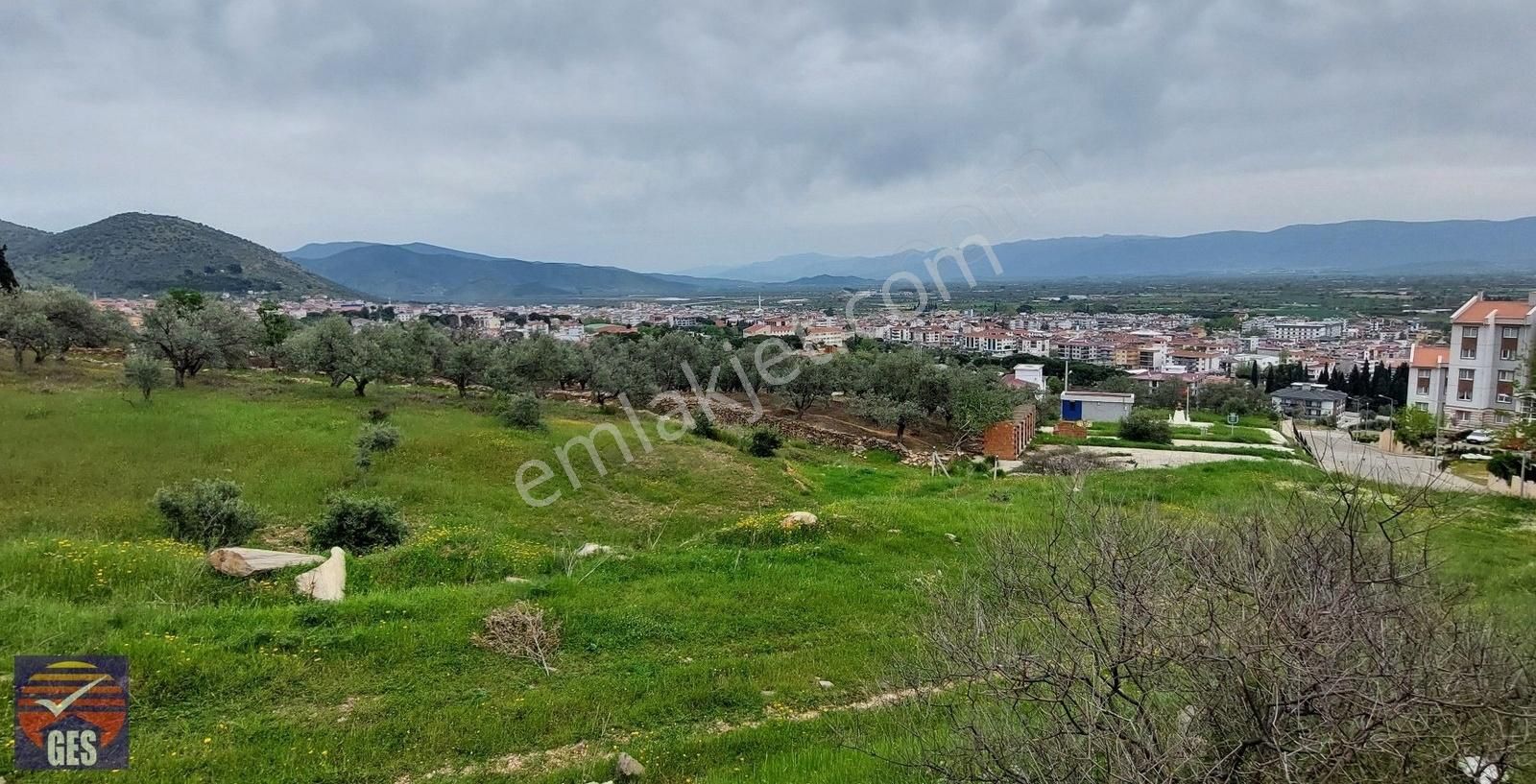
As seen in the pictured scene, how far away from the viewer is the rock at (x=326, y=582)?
797 centimetres

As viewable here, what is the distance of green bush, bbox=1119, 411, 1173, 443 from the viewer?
35.5 m

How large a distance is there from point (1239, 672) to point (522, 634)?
19.5 ft

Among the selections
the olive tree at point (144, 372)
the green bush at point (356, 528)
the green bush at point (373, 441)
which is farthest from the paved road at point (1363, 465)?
the olive tree at point (144, 372)

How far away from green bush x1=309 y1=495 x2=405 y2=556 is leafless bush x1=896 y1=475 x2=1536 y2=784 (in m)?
9.13

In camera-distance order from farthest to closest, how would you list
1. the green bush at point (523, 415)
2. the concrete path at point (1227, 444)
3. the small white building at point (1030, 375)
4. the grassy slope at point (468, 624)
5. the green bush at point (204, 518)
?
the small white building at point (1030, 375), the concrete path at point (1227, 444), the green bush at point (523, 415), the green bush at point (204, 518), the grassy slope at point (468, 624)

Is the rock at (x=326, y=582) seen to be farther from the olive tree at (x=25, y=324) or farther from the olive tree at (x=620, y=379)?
the olive tree at (x=25, y=324)

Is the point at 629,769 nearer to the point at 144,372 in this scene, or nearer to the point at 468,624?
the point at 468,624

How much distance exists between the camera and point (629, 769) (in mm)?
4953

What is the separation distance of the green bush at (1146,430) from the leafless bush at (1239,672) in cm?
3440

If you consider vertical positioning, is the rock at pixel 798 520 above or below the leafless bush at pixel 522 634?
below

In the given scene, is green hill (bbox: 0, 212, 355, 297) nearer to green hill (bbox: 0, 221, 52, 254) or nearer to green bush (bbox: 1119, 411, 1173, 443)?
green hill (bbox: 0, 221, 52, 254)

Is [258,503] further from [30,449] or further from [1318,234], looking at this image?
[1318,234]

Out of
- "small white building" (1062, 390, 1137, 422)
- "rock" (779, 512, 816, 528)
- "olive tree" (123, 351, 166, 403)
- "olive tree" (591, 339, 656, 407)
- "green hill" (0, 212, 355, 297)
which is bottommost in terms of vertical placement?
"small white building" (1062, 390, 1137, 422)

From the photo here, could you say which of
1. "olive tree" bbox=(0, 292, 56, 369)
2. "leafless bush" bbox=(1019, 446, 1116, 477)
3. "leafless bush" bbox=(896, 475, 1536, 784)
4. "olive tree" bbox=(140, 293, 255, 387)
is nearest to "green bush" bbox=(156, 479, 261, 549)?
"leafless bush" bbox=(896, 475, 1536, 784)
